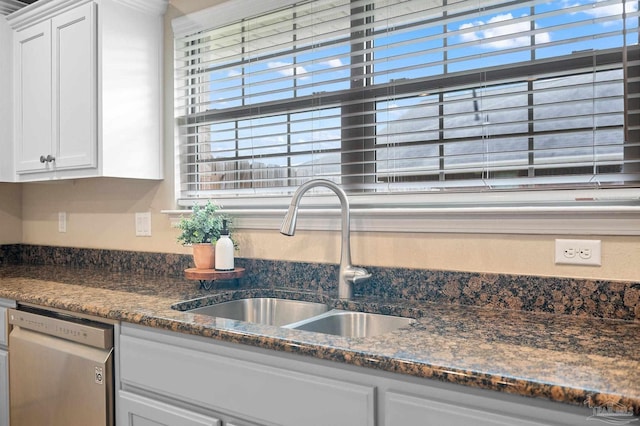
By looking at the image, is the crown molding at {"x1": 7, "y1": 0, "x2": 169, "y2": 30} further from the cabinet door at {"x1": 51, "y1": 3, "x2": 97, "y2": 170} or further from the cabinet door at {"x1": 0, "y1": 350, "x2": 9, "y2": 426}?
the cabinet door at {"x1": 0, "y1": 350, "x2": 9, "y2": 426}

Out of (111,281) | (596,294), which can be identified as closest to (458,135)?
(596,294)

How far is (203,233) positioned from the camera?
222cm

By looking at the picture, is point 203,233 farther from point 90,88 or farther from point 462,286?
point 462,286

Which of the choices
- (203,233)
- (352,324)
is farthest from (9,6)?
(352,324)

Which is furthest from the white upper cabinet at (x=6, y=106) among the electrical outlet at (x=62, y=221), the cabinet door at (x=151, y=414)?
the cabinet door at (x=151, y=414)

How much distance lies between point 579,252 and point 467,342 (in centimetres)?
56

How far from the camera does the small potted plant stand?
2189mm

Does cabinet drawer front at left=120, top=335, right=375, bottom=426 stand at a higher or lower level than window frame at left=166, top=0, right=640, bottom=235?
lower

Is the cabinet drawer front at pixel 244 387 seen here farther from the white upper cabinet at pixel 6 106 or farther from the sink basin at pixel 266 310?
the white upper cabinet at pixel 6 106

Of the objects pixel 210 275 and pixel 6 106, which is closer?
pixel 210 275

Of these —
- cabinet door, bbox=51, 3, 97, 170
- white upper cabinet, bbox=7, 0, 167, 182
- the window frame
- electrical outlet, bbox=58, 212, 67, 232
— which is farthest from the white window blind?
electrical outlet, bbox=58, 212, 67, 232

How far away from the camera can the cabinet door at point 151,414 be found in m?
1.50

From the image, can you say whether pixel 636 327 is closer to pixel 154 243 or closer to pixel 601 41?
pixel 601 41

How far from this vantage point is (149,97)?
8.53 ft
